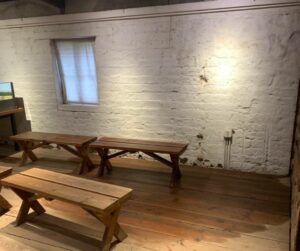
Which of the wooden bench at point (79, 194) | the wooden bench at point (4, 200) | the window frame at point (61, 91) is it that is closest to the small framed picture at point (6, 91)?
the window frame at point (61, 91)

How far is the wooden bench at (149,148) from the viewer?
10.6 ft

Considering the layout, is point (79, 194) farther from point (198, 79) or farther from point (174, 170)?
point (198, 79)

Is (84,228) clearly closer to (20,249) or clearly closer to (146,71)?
(20,249)

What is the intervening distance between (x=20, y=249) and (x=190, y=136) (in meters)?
2.42

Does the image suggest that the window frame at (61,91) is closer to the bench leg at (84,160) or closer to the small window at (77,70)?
the small window at (77,70)

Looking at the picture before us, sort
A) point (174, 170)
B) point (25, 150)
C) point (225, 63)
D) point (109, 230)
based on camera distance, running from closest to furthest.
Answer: point (109, 230)
point (174, 170)
point (225, 63)
point (25, 150)

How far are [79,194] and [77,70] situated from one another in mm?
2729

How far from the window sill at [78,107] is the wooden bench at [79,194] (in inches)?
72.3

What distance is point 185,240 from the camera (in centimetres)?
224

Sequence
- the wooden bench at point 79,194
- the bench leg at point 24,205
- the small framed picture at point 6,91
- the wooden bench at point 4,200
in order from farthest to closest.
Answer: the small framed picture at point 6,91 < the wooden bench at point 4,200 < the bench leg at point 24,205 < the wooden bench at point 79,194

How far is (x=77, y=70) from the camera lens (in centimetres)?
439

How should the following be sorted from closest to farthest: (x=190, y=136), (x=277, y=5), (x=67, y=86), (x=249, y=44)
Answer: (x=277, y=5), (x=249, y=44), (x=190, y=136), (x=67, y=86)

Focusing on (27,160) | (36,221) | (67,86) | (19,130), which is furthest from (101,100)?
(36,221)

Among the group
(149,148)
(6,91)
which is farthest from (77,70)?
(149,148)
